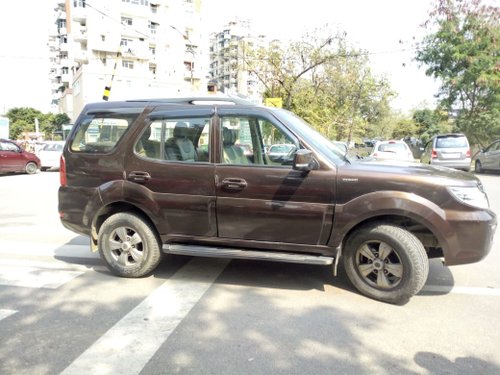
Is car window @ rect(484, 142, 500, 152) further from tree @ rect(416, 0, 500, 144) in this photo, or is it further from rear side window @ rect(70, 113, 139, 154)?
rear side window @ rect(70, 113, 139, 154)

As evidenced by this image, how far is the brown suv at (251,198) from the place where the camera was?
403 cm

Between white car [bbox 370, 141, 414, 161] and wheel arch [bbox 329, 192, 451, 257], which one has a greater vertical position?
white car [bbox 370, 141, 414, 161]

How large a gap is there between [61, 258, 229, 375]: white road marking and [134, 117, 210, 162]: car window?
1.35 metres

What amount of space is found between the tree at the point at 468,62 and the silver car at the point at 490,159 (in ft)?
14.2

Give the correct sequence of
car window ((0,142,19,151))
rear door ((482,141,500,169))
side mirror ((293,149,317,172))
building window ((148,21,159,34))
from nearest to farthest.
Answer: side mirror ((293,149,317,172)), rear door ((482,141,500,169)), car window ((0,142,19,151)), building window ((148,21,159,34))

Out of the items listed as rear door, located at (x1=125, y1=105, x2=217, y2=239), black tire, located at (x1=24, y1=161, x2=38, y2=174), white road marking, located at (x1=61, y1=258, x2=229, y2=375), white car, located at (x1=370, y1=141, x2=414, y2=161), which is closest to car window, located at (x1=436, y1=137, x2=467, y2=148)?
white car, located at (x1=370, y1=141, x2=414, y2=161)

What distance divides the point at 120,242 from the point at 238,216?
1.44 metres

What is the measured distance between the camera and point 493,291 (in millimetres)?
4512

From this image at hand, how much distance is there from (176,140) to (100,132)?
1.00 m

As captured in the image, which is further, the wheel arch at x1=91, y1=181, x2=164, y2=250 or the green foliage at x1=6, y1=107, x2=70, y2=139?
the green foliage at x1=6, y1=107, x2=70, y2=139

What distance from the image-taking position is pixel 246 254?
442 cm

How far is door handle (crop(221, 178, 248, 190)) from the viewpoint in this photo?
438cm

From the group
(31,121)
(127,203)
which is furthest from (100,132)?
(31,121)

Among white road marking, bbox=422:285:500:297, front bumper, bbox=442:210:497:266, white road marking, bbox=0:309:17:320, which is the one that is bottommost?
Result: white road marking, bbox=0:309:17:320
